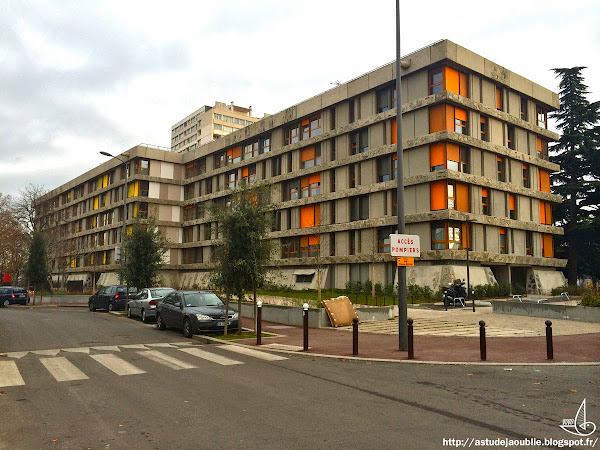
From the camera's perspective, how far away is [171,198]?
60.6m

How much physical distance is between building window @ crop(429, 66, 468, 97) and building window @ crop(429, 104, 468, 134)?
1.26m

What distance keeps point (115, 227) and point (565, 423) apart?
6216 cm

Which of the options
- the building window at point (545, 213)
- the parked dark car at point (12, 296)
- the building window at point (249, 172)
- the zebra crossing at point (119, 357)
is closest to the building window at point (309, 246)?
the building window at point (249, 172)

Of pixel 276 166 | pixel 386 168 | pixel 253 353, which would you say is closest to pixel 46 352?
pixel 253 353

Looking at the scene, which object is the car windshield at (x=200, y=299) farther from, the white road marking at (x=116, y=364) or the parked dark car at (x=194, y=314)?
the white road marking at (x=116, y=364)

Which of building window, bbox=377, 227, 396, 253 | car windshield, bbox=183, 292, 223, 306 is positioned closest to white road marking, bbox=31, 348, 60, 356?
car windshield, bbox=183, 292, 223, 306

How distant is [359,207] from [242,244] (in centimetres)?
2326

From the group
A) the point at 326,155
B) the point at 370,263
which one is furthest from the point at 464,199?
the point at 326,155

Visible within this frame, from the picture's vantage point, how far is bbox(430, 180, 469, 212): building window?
1283 inches

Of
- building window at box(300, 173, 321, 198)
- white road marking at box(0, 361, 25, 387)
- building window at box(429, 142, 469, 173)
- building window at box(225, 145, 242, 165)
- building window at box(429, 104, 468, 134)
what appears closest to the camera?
white road marking at box(0, 361, 25, 387)

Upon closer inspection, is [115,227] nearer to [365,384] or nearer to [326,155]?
[326,155]

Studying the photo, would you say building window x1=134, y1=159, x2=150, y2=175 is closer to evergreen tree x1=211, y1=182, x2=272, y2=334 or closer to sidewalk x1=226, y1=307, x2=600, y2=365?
sidewalk x1=226, y1=307, x2=600, y2=365

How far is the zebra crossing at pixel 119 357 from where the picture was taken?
965cm

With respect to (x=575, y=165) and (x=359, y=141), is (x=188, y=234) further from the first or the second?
(x=575, y=165)
